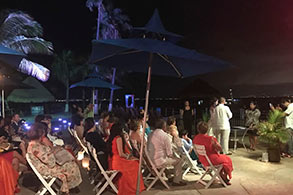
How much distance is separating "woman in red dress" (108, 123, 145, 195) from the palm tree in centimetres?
1123

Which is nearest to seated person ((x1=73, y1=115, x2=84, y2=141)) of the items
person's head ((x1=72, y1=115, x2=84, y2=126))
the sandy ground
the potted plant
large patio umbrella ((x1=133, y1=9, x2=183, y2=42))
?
person's head ((x1=72, y1=115, x2=84, y2=126))

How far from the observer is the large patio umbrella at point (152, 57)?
3440 mm

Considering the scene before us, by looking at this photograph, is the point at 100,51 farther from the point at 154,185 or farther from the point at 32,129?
the point at 154,185

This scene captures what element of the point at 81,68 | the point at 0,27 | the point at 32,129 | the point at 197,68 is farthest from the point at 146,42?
the point at 81,68

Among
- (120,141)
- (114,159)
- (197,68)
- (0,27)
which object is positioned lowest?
(114,159)

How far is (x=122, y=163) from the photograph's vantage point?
4445 mm

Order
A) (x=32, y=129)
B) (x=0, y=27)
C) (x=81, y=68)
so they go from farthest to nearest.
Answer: (x=81, y=68) < (x=0, y=27) < (x=32, y=129)

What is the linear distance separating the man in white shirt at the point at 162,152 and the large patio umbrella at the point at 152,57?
1184mm

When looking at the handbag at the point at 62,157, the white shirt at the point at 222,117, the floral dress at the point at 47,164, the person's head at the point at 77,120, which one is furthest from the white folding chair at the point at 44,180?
the white shirt at the point at 222,117

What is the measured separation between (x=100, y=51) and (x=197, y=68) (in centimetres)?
159

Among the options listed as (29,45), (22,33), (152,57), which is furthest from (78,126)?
(22,33)

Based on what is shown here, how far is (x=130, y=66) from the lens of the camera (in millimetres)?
5332

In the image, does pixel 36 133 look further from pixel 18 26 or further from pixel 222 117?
pixel 18 26

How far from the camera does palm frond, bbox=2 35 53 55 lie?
13.8 m
